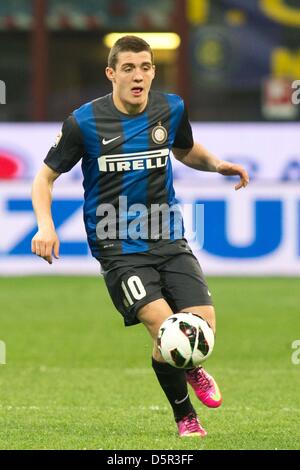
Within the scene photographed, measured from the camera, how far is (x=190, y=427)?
723 centimetres

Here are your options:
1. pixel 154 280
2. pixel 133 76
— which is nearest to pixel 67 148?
pixel 133 76

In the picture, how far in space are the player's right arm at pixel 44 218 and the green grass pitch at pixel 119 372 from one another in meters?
1.03

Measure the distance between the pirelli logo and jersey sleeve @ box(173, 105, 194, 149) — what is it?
0.27 meters

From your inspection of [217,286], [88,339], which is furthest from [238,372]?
[217,286]

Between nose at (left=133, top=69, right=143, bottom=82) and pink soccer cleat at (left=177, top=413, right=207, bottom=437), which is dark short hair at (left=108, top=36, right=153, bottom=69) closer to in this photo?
nose at (left=133, top=69, right=143, bottom=82)

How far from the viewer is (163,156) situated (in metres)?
7.43

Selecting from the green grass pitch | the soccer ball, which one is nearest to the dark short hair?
the soccer ball

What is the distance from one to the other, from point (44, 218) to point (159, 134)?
0.89m

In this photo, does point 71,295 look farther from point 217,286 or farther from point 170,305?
point 170,305

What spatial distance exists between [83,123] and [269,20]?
1276cm

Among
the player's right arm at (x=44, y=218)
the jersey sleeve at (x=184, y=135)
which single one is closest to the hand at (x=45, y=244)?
the player's right arm at (x=44, y=218)

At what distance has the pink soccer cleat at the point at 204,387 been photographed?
7.35 m

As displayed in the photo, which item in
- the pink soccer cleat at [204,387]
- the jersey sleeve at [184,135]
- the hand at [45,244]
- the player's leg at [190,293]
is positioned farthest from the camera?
the jersey sleeve at [184,135]

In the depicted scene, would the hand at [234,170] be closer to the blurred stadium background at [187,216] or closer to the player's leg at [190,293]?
the player's leg at [190,293]
